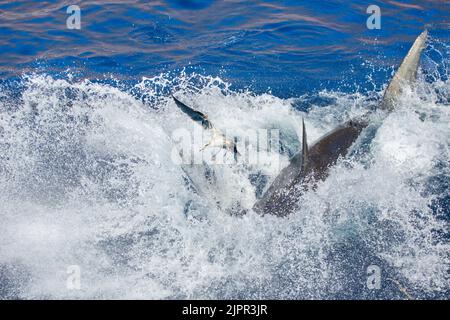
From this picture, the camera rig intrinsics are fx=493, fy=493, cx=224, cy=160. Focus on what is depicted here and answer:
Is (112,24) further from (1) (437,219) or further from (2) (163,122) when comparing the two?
(1) (437,219)

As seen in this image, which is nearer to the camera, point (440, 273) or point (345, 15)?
Result: point (440, 273)

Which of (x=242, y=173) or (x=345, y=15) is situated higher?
(x=345, y=15)

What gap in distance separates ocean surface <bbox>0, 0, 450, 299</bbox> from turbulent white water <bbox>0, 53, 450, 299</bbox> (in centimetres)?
2

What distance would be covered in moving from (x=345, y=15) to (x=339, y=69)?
220cm

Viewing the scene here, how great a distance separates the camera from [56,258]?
16.0ft

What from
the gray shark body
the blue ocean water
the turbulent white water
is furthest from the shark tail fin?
A: the blue ocean water

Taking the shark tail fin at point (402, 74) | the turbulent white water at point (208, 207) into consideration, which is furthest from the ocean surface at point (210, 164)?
the shark tail fin at point (402, 74)

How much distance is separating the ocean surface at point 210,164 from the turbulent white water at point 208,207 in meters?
0.02

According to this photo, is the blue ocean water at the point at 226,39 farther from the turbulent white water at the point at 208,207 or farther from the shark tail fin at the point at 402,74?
the shark tail fin at the point at 402,74

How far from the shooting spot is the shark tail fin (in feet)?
20.6

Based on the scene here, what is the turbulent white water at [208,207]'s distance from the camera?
14.9 ft

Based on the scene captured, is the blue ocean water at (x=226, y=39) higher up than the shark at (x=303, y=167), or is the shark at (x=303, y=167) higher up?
the blue ocean water at (x=226, y=39)

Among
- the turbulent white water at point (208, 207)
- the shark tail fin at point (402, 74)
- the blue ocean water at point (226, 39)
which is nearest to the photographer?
the turbulent white water at point (208, 207)

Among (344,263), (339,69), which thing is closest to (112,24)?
(339,69)
